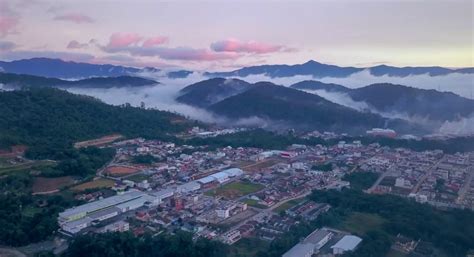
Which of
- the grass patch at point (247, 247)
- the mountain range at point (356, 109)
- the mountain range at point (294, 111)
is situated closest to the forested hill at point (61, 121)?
the mountain range at point (294, 111)

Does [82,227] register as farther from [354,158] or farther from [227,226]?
[354,158]

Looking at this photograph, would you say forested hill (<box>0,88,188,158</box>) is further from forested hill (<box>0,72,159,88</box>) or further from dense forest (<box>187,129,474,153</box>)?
forested hill (<box>0,72,159,88</box>)

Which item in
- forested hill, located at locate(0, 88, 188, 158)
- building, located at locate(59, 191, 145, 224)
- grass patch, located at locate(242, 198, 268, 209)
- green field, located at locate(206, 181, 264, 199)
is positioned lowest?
green field, located at locate(206, 181, 264, 199)

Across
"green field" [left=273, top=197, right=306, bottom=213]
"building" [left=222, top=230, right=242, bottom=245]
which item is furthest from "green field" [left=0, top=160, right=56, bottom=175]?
"green field" [left=273, top=197, right=306, bottom=213]

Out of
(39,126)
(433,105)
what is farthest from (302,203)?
(433,105)

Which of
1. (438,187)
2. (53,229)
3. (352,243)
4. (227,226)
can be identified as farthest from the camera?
(438,187)

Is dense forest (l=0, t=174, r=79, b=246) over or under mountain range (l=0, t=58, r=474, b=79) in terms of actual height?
under

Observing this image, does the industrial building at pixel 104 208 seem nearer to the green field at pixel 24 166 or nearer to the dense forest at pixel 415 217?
the green field at pixel 24 166
